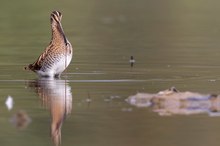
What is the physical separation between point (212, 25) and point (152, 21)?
7.10 ft

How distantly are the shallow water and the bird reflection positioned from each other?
0.04ft

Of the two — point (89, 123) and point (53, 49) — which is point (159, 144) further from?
point (53, 49)

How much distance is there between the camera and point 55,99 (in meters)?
11.4

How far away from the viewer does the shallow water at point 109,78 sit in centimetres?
947

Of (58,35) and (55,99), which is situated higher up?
(58,35)

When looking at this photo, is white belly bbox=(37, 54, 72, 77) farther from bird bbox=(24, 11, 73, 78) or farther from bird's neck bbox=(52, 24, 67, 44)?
bird's neck bbox=(52, 24, 67, 44)

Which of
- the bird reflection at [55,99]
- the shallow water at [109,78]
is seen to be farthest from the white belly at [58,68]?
the bird reflection at [55,99]

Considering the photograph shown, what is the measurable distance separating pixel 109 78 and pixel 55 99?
1995 millimetres

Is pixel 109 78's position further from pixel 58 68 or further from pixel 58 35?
pixel 58 35

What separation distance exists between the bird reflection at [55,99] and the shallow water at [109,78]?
0.01 m

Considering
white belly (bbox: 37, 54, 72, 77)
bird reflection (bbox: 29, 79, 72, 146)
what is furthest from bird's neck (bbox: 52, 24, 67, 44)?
bird reflection (bbox: 29, 79, 72, 146)

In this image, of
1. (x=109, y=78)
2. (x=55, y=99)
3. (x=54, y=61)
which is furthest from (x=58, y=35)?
(x=55, y=99)

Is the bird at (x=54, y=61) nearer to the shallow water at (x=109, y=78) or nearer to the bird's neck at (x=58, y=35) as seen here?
the bird's neck at (x=58, y=35)

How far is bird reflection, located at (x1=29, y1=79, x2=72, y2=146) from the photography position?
9.75 meters
